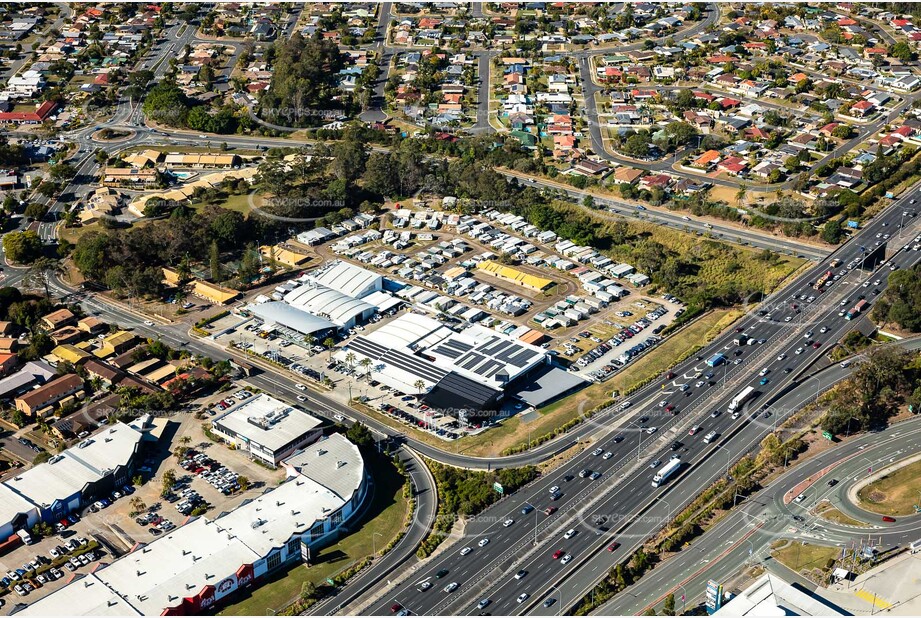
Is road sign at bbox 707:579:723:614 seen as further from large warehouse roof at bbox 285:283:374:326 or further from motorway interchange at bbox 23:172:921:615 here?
large warehouse roof at bbox 285:283:374:326

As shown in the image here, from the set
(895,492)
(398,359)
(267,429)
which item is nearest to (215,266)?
(398,359)

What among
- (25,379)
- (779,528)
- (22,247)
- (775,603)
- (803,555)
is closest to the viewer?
(775,603)

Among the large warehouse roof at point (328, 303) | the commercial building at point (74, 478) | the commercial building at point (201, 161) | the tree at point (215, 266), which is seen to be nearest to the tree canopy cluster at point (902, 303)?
the large warehouse roof at point (328, 303)

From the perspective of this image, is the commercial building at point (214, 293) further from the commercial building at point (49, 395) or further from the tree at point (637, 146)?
the tree at point (637, 146)

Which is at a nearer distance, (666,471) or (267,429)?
(666,471)

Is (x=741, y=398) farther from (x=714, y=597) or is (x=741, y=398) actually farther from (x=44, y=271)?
(x=44, y=271)

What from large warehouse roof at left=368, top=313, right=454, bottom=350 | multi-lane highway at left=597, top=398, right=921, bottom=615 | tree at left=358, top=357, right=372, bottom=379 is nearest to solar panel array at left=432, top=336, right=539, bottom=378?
large warehouse roof at left=368, top=313, right=454, bottom=350

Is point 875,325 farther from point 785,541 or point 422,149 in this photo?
point 422,149
